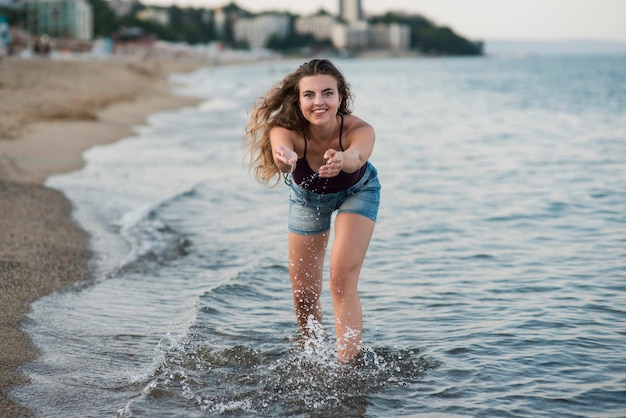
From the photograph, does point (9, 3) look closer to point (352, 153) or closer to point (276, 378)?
point (276, 378)

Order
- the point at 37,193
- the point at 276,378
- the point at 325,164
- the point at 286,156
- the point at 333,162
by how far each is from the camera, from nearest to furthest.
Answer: the point at 333,162 < the point at 286,156 < the point at 325,164 < the point at 276,378 < the point at 37,193

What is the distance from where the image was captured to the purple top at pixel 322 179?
4.79 metres

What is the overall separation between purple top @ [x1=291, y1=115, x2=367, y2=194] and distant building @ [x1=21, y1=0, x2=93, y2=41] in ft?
286

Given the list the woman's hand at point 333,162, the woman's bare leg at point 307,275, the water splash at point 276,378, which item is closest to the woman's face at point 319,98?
the woman's hand at point 333,162

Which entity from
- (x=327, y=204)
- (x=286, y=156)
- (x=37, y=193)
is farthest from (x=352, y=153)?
(x=37, y=193)

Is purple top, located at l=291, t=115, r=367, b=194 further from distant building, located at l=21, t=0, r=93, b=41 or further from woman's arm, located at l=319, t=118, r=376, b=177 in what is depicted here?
distant building, located at l=21, t=0, r=93, b=41

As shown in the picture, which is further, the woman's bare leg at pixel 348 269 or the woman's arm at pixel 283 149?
the woman's bare leg at pixel 348 269

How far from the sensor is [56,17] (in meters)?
93.3

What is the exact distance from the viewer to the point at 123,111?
24.5 metres

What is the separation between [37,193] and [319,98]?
6.51 metres

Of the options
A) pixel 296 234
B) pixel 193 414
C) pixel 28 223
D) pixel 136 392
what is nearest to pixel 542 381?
pixel 296 234

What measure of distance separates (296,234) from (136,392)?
1459mm

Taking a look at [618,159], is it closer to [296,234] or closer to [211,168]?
[211,168]

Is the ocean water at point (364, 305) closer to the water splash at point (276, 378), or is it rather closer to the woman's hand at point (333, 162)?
the water splash at point (276, 378)
